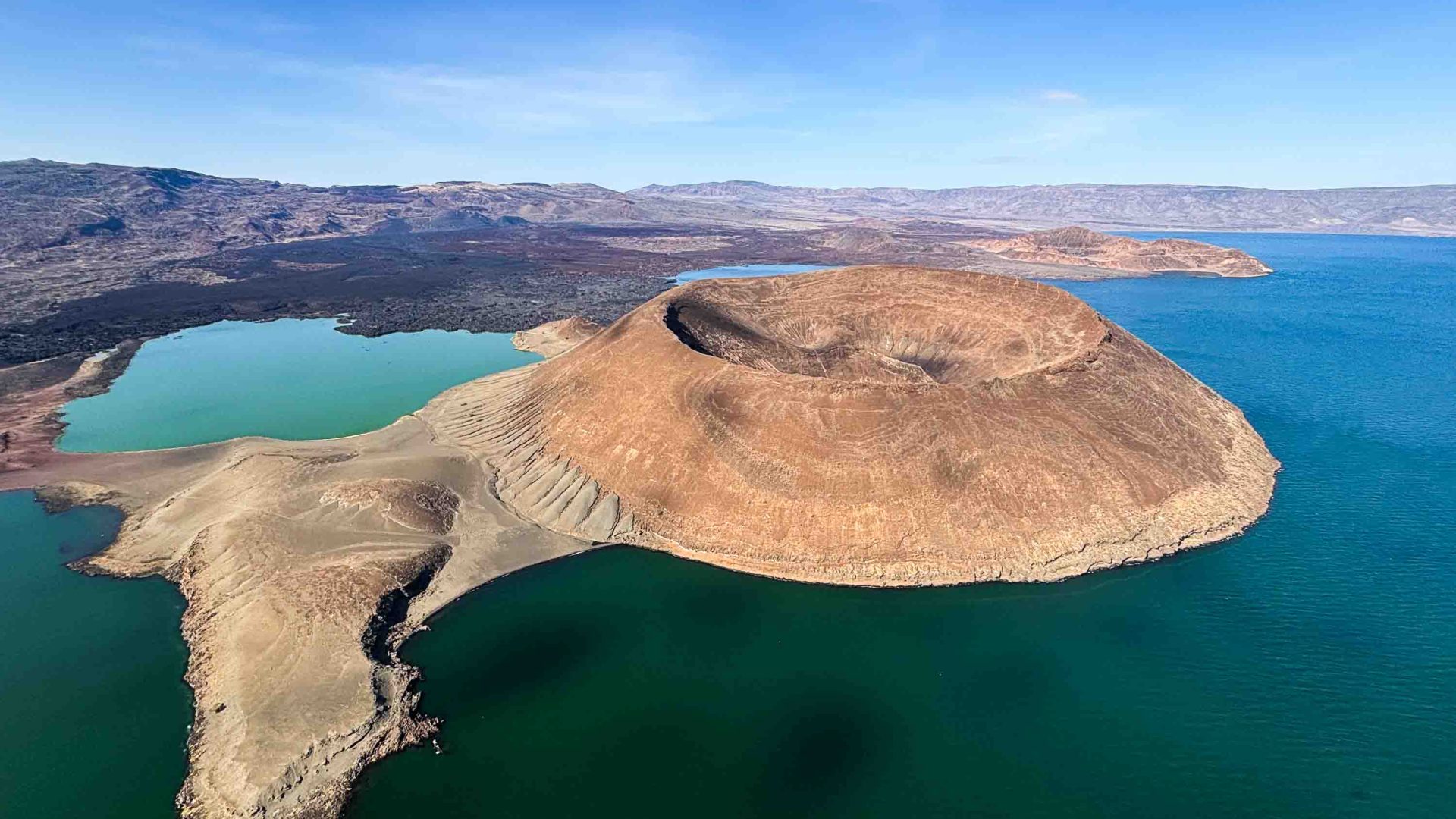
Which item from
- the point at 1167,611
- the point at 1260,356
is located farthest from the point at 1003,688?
the point at 1260,356

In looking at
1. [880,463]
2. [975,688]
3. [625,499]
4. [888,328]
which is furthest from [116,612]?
[888,328]

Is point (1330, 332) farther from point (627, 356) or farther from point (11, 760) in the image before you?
point (11, 760)

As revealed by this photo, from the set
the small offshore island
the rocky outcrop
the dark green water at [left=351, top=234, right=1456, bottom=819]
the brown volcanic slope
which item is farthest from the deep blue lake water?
the brown volcanic slope

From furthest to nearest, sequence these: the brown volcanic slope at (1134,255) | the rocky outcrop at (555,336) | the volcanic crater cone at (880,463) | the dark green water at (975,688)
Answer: the brown volcanic slope at (1134,255), the rocky outcrop at (555,336), the volcanic crater cone at (880,463), the dark green water at (975,688)

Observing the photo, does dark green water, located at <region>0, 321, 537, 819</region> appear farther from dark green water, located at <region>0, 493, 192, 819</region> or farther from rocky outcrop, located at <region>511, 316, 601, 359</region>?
rocky outcrop, located at <region>511, 316, 601, 359</region>

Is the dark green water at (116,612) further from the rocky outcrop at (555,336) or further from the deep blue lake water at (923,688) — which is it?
the rocky outcrop at (555,336)

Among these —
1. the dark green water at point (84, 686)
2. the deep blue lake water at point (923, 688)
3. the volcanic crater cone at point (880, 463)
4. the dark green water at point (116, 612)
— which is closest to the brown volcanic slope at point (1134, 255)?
the volcanic crater cone at point (880, 463)
